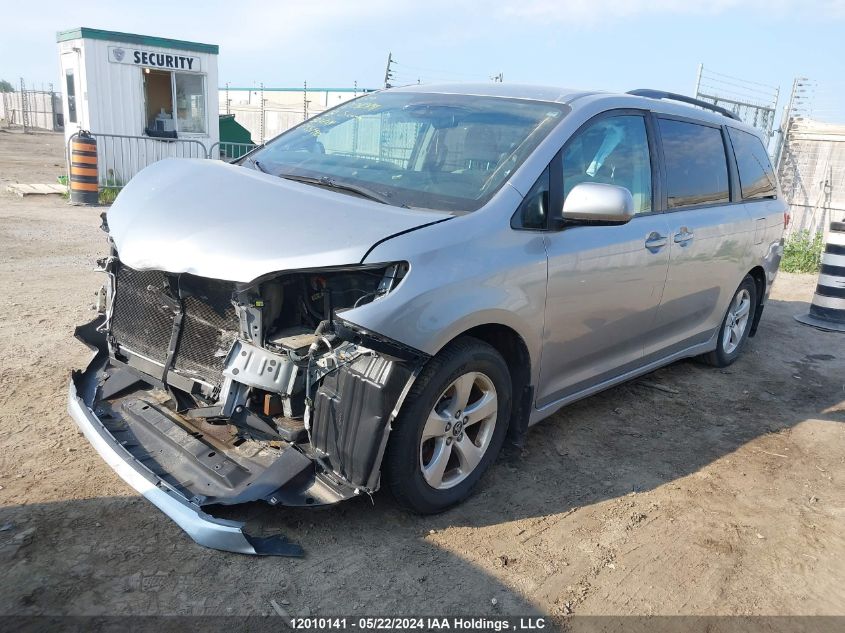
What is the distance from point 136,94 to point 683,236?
13.4 meters

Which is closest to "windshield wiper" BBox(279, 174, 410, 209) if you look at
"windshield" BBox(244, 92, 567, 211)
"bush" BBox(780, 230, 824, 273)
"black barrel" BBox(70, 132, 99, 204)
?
"windshield" BBox(244, 92, 567, 211)

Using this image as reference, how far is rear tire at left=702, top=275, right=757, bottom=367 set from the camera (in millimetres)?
5711

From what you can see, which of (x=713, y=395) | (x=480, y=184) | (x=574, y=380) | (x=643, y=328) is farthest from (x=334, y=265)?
(x=713, y=395)

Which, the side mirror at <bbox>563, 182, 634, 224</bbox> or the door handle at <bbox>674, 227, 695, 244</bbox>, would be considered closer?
the side mirror at <bbox>563, 182, 634, 224</bbox>

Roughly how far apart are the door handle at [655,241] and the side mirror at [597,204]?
77 cm

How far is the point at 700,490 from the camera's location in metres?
3.83

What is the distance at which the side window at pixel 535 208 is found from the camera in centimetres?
336

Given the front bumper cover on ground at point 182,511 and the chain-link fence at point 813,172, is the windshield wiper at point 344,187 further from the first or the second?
the chain-link fence at point 813,172

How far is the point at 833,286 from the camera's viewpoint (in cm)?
773

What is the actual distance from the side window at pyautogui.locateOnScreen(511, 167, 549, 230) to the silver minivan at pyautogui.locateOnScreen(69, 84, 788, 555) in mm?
11

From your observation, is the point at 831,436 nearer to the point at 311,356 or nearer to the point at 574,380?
the point at 574,380

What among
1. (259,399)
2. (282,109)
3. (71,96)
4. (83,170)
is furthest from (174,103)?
(282,109)

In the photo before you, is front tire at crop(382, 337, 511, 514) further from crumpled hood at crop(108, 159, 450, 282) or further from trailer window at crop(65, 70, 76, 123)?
trailer window at crop(65, 70, 76, 123)

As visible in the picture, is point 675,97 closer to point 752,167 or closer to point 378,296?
point 752,167
